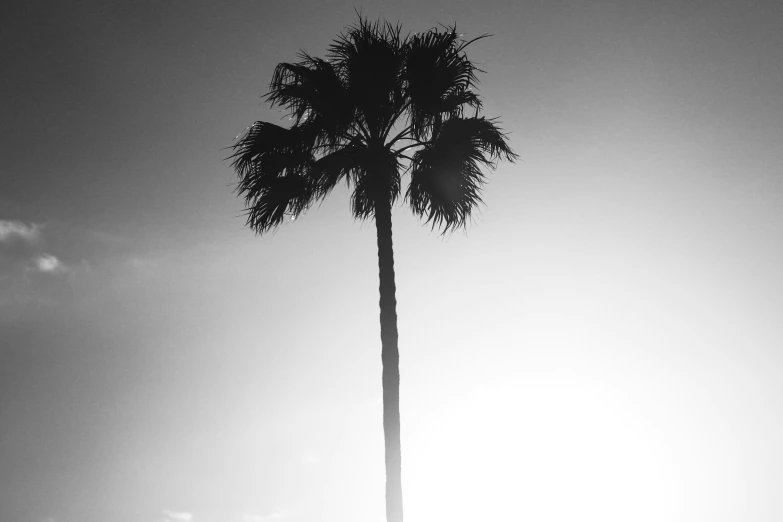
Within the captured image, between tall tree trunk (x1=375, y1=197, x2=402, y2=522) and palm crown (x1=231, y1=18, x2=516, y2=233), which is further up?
palm crown (x1=231, y1=18, x2=516, y2=233)

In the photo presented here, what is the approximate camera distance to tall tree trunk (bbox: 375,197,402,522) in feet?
29.0

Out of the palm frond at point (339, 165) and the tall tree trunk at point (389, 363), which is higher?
the palm frond at point (339, 165)

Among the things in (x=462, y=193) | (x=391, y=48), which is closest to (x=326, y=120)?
(x=391, y=48)

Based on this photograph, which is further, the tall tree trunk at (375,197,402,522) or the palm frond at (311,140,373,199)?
the palm frond at (311,140,373,199)

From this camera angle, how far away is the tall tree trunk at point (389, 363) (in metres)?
8.85

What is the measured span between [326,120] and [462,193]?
9.44 ft

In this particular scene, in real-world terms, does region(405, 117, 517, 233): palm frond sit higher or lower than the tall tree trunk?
higher

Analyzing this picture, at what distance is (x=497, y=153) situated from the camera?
1120cm

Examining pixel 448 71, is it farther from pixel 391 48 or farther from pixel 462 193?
pixel 462 193

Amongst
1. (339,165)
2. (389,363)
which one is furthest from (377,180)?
(389,363)

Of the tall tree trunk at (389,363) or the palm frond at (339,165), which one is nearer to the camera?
the tall tree trunk at (389,363)

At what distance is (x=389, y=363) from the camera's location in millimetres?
9383

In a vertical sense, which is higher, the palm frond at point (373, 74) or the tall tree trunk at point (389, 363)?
the palm frond at point (373, 74)

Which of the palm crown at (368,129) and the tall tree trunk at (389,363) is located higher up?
the palm crown at (368,129)
